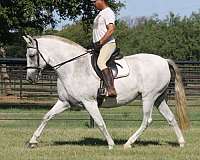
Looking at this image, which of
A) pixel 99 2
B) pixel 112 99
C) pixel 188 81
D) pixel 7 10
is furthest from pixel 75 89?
pixel 7 10

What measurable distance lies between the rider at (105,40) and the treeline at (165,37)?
162 feet

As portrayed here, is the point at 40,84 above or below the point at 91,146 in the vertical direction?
above

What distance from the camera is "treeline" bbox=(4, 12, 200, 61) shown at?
219ft

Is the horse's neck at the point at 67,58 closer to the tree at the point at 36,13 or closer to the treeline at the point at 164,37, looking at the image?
the tree at the point at 36,13

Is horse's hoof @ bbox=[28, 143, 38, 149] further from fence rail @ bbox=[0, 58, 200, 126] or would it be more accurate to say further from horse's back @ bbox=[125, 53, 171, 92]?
fence rail @ bbox=[0, 58, 200, 126]

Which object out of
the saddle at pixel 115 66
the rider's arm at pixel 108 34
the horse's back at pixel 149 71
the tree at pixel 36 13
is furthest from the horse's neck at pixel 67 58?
the tree at pixel 36 13

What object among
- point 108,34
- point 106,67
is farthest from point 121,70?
point 108,34

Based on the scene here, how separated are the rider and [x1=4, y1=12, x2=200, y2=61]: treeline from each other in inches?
1950

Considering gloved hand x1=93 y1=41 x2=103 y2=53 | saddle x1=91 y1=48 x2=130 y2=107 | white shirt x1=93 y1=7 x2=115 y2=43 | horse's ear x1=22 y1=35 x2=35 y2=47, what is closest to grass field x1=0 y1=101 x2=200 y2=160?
saddle x1=91 y1=48 x2=130 y2=107

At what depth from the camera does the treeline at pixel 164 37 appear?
6669 centimetres

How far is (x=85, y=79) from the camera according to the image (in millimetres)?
10586

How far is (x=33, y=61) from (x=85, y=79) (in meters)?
1.07

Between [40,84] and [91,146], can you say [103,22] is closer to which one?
[91,146]

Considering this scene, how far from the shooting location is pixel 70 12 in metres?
24.4
